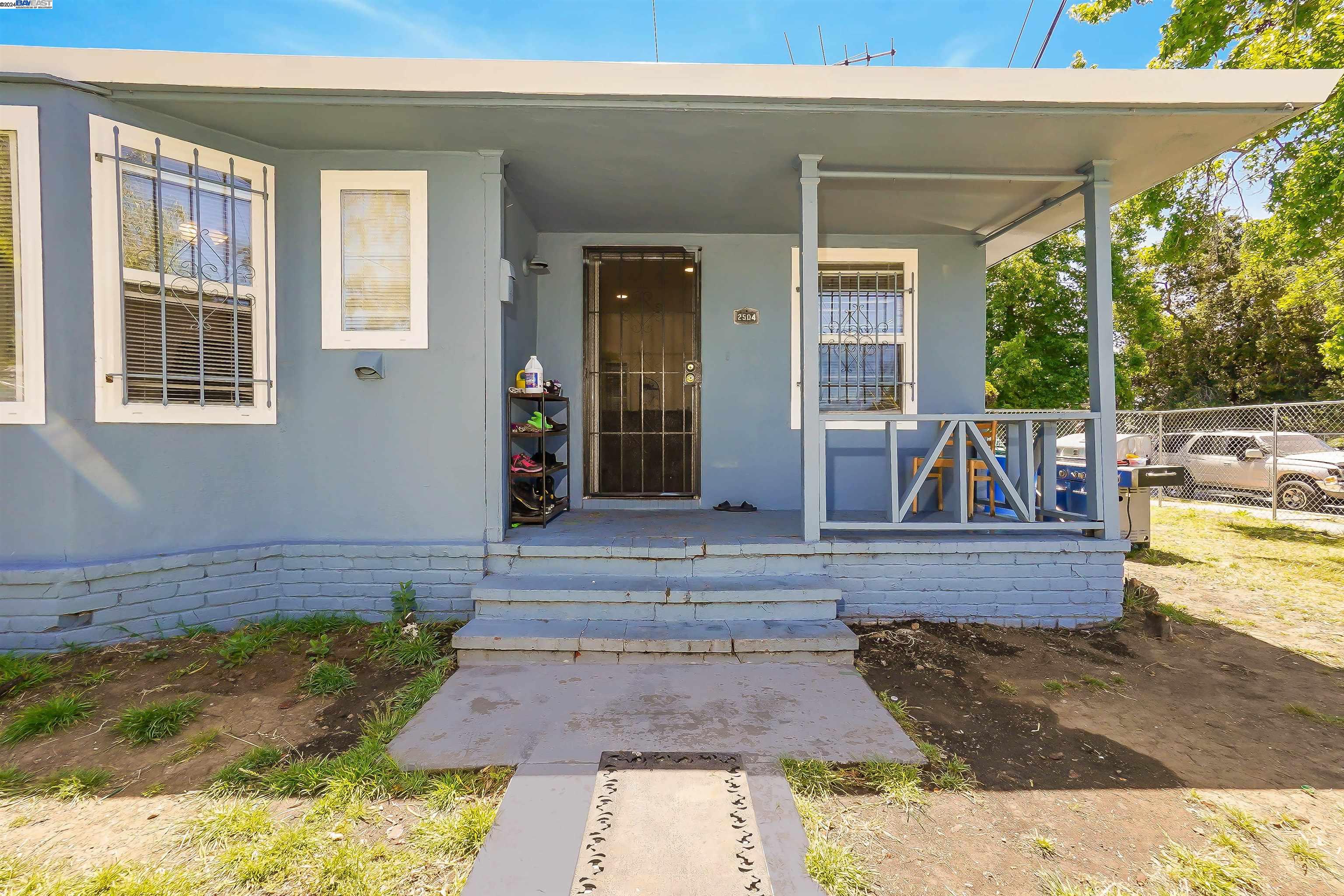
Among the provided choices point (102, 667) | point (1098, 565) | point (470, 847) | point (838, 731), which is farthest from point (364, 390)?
point (1098, 565)

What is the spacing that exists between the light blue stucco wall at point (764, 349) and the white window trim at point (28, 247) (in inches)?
113

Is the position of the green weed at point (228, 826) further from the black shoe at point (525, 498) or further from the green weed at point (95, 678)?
the black shoe at point (525, 498)

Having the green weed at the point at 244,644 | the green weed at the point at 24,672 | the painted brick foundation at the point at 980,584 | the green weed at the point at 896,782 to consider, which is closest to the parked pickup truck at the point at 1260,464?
the painted brick foundation at the point at 980,584

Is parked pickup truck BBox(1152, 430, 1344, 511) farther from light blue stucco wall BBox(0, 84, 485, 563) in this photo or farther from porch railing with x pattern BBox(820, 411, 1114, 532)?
light blue stucco wall BBox(0, 84, 485, 563)

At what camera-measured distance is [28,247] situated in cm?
297

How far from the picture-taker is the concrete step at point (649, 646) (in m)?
3.02

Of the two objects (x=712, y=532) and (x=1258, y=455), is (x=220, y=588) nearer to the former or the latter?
(x=712, y=532)

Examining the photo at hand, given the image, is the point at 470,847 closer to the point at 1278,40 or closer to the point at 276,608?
the point at 276,608

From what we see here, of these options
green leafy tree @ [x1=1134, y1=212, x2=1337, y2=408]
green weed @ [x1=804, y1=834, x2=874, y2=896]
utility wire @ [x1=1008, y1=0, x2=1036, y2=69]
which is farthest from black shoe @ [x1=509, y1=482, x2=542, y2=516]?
green leafy tree @ [x1=1134, y1=212, x2=1337, y2=408]

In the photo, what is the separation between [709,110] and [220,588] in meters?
3.64

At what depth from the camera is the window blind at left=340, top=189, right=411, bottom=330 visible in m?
3.60

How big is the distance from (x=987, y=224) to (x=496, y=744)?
16.3 ft

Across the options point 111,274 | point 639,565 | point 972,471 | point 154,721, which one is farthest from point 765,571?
point 111,274

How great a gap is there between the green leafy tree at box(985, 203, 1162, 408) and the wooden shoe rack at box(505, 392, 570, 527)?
10.9 meters
